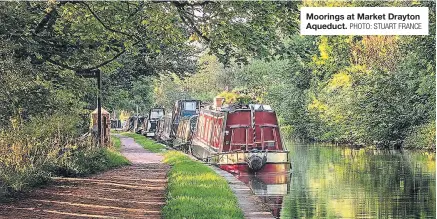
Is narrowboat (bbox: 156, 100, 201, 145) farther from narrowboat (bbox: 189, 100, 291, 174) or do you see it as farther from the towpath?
the towpath

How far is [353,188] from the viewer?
2091cm

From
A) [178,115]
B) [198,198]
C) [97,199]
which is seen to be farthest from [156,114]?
[198,198]

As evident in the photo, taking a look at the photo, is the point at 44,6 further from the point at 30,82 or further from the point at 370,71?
the point at 370,71

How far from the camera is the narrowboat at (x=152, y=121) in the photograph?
189 feet

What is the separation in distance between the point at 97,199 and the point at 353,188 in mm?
9774

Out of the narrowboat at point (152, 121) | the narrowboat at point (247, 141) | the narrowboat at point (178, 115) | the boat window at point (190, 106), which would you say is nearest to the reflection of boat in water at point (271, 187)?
the narrowboat at point (247, 141)

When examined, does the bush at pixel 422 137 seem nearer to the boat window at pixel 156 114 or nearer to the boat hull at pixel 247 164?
the boat hull at pixel 247 164

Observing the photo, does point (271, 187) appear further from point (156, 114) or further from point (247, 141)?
point (156, 114)

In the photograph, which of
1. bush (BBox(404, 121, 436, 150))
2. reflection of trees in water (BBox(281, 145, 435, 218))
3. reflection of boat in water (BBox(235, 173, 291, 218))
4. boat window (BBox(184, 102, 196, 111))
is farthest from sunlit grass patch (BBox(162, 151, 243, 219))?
boat window (BBox(184, 102, 196, 111))

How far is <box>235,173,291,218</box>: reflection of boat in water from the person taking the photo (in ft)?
57.5

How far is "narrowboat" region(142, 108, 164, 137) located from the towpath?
38.8 meters

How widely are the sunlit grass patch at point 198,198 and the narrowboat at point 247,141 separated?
26.3ft

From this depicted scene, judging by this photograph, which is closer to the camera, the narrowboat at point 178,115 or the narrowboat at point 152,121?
the narrowboat at point 178,115

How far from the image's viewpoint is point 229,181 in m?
17.0
